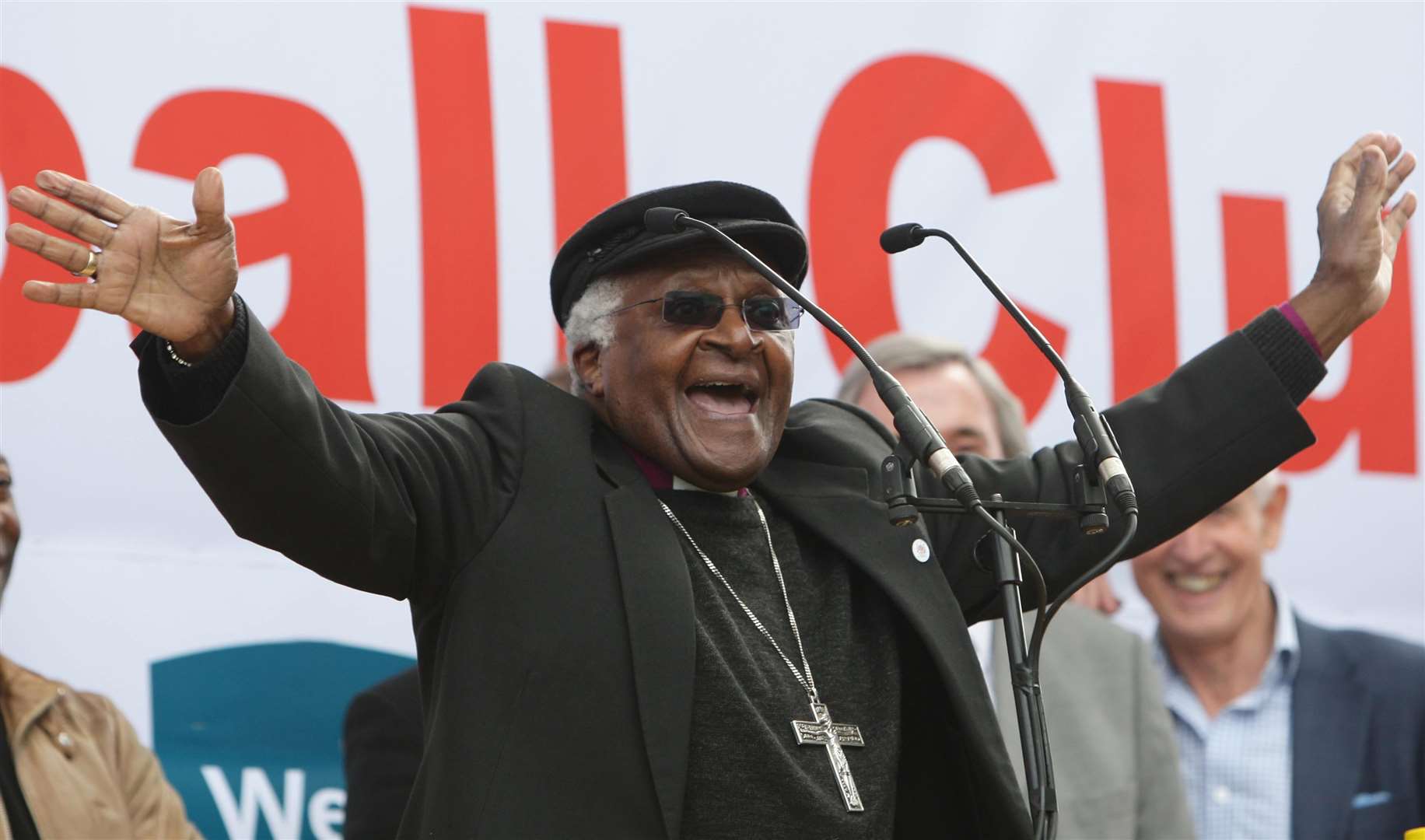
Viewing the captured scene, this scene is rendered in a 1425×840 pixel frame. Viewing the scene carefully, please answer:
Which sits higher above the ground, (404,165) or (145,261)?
(404,165)

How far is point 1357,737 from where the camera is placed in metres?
4.46

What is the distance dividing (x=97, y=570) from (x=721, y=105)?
1.97 m

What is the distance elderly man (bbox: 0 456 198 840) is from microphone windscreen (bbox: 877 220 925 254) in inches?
86.1

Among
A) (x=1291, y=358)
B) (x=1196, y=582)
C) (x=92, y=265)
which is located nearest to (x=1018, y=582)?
(x=1291, y=358)

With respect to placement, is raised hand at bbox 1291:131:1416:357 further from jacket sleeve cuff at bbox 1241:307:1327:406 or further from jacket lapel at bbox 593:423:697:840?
jacket lapel at bbox 593:423:697:840

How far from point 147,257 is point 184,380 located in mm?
156

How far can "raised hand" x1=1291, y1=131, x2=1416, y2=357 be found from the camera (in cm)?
284

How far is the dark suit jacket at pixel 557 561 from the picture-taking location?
219cm

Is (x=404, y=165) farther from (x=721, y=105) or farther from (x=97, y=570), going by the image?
(x=97, y=570)

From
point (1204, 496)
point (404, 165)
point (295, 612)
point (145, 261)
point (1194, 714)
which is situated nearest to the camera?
point (145, 261)

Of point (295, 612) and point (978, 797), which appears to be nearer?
point (978, 797)

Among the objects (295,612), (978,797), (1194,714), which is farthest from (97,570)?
(1194,714)

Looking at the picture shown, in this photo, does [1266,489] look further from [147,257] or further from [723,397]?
[147,257]

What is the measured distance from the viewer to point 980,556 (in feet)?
7.37
